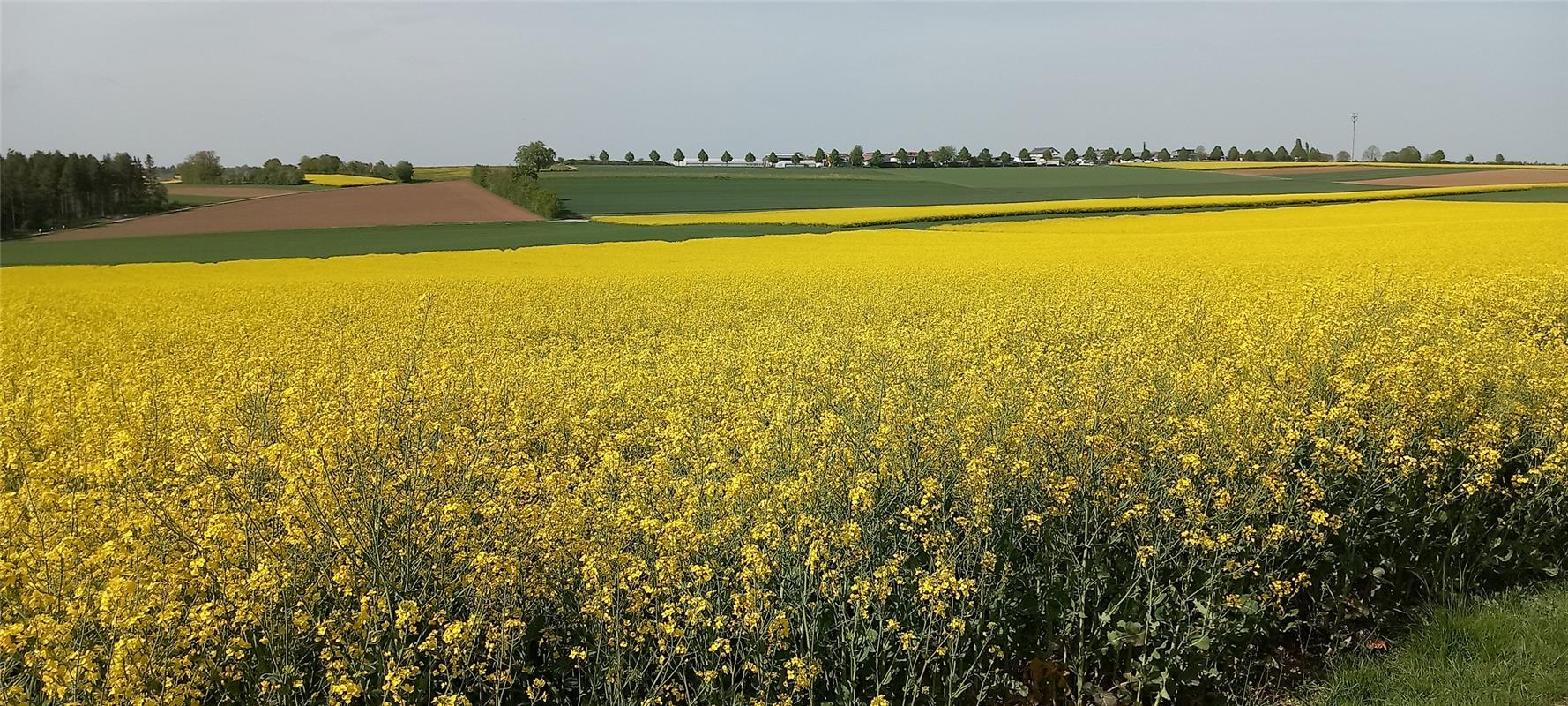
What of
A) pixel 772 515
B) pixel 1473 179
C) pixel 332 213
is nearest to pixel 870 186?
pixel 332 213

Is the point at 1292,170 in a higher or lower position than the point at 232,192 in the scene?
higher

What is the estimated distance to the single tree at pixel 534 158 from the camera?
71.1 meters

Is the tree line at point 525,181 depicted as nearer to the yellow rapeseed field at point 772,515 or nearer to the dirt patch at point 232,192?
the dirt patch at point 232,192

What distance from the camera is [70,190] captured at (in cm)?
3856

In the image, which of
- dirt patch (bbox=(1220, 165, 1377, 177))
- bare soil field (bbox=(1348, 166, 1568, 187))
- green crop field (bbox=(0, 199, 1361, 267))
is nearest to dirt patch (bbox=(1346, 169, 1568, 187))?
bare soil field (bbox=(1348, 166, 1568, 187))

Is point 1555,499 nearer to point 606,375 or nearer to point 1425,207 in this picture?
point 606,375

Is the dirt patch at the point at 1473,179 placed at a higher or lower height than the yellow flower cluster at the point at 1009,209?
higher

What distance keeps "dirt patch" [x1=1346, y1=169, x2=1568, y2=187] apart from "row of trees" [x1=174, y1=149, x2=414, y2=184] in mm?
74448

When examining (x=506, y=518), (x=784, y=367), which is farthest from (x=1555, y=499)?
(x=506, y=518)

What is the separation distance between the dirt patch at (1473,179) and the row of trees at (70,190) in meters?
72.2

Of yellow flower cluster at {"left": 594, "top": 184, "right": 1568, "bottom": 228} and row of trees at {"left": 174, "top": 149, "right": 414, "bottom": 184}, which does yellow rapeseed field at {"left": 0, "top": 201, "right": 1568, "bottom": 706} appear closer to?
yellow flower cluster at {"left": 594, "top": 184, "right": 1568, "bottom": 228}

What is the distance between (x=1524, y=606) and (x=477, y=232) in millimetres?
46244

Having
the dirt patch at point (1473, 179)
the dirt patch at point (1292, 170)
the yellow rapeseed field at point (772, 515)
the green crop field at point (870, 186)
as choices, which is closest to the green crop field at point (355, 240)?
the green crop field at point (870, 186)

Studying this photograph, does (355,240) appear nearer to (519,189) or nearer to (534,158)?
(519,189)
